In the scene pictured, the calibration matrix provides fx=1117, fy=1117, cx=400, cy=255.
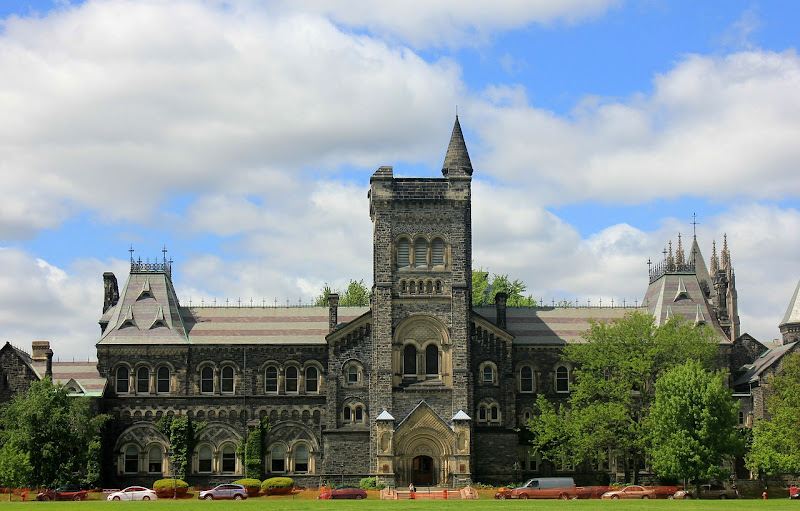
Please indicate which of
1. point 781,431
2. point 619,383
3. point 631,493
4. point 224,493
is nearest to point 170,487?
point 224,493

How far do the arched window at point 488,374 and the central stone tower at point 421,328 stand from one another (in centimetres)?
242

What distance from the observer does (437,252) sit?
244ft

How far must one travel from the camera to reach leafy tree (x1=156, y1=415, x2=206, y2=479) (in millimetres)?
74688

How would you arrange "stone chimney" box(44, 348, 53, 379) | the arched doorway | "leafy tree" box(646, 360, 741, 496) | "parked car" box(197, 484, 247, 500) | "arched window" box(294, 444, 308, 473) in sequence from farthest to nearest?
1. "arched window" box(294, 444, 308, 473)
2. "stone chimney" box(44, 348, 53, 379)
3. the arched doorway
4. "parked car" box(197, 484, 247, 500)
5. "leafy tree" box(646, 360, 741, 496)

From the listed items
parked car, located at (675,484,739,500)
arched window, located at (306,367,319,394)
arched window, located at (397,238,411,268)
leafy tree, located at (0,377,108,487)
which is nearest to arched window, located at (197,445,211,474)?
leafy tree, located at (0,377,108,487)

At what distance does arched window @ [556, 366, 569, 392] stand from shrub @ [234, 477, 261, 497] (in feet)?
71.7

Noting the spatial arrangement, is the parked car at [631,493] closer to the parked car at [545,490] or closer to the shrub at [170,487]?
the parked car at [545,490]

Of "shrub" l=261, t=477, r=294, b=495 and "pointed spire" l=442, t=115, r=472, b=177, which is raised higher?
"pointed spire" l=442, t=115, r=472, b=177

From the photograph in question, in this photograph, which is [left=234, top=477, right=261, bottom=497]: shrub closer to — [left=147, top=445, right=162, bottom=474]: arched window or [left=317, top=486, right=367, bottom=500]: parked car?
[left=317, top=486, right=367, bottom=500]: parked car

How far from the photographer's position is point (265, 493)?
68750 millimetres

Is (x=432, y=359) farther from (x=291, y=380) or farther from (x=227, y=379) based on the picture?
(x=227, y=379)

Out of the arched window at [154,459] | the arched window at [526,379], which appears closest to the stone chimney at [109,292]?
the arched window at [154,459]

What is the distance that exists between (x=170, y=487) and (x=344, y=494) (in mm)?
11625

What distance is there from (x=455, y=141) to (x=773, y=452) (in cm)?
3107
